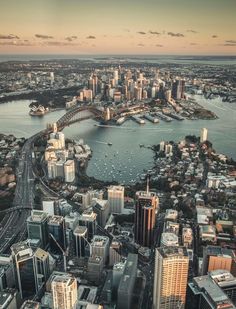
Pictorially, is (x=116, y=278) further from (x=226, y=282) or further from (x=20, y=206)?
(x=20, y=206)

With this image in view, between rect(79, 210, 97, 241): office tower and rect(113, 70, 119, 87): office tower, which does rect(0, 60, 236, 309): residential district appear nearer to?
rect(79, 210, 97, 241): office tower

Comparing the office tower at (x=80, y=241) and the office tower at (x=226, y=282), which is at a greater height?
the office tower at (x=226, y=282)

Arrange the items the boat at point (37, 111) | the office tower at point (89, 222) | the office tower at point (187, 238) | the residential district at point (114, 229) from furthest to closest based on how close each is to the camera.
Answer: the boat at point (37, 111)
the office tower at point (89, 222)
the office tower at point (187, 238)
the residential district at point (114, 229)

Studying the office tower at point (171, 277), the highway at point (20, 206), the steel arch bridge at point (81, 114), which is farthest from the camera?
the steel arch bridge at point (81, 114)

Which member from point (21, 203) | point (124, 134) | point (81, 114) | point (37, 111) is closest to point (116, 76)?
point (81, 114)

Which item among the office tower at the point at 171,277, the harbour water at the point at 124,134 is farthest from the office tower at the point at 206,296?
the harbour water at the point at 124,134

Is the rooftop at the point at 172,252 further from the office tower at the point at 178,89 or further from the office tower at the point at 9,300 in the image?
the office tower at the point at 178,89
